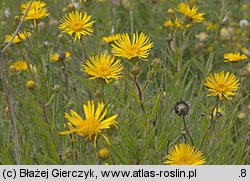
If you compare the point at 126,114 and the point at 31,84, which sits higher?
the point at 31,84

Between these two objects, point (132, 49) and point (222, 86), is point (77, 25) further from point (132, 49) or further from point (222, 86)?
point (222, 86)

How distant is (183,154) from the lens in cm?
129

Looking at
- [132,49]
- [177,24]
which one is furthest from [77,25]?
[177,24]

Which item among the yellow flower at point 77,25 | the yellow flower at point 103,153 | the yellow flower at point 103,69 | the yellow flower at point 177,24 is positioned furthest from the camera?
the yellow flower at point 177,24

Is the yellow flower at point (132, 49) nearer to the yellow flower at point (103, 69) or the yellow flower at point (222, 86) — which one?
the yellow flower at point (103, 69)

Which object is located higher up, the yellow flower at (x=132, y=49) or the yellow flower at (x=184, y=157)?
the yellow flower at (x=132, y=49)

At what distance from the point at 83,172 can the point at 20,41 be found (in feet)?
2.32

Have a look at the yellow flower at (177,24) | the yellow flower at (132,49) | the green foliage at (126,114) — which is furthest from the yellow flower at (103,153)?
the yellow flower at (177,24)

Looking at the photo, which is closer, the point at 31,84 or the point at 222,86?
the point at 222,86

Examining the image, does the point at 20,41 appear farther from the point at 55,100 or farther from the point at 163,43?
the point at 163,43

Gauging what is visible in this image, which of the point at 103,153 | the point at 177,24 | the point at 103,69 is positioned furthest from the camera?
the point at 177,24

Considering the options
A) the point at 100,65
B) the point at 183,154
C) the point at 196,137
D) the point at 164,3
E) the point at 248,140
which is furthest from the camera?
the point at 164,3

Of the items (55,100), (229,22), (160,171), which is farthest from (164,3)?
(160,171)

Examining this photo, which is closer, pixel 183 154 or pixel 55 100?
pixel 183 154
